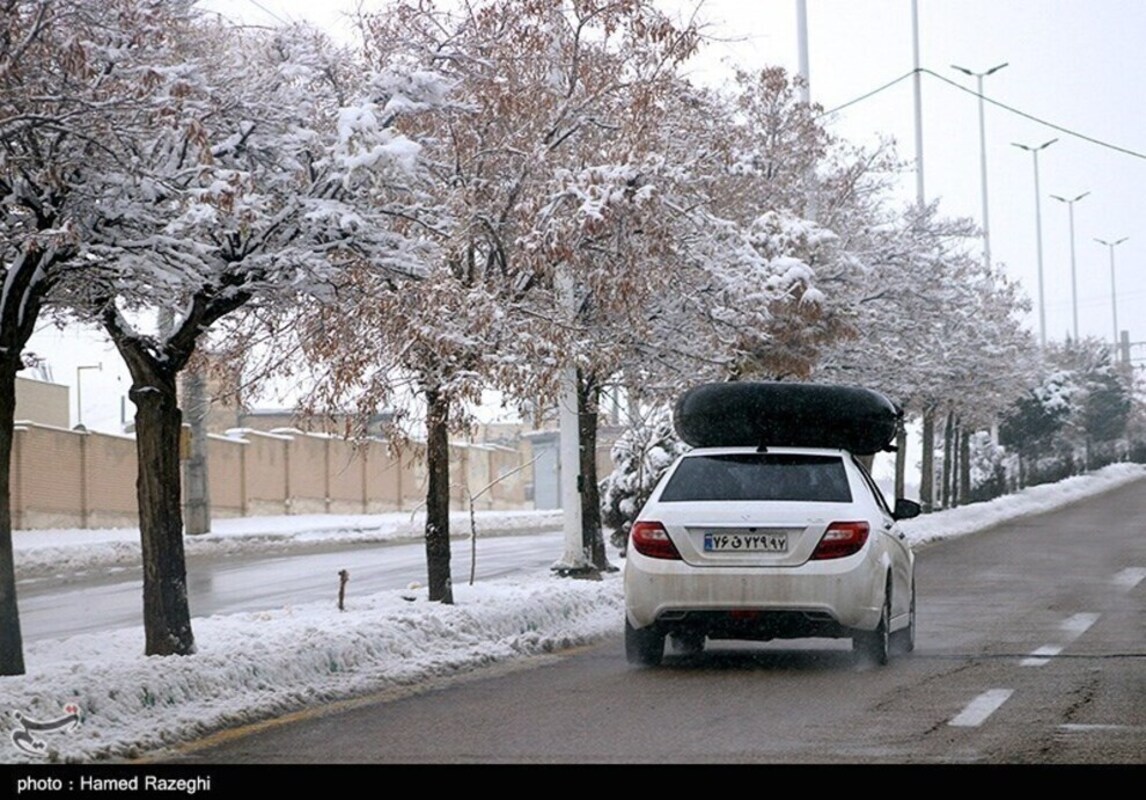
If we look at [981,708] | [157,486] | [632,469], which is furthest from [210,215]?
[632,469]

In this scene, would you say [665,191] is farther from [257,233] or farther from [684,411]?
[257,233]

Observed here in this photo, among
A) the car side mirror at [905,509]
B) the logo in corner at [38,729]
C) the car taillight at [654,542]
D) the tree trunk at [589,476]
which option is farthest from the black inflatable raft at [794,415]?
the logo in corner at [38,729]

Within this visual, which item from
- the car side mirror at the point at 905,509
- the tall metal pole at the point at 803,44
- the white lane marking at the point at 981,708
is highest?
the tall metal pole at the point at 803,44

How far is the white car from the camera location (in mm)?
12922

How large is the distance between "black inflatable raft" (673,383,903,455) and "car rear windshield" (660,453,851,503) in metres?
2.37

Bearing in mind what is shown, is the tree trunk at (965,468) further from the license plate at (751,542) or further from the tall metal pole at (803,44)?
the license plate at (751,542)

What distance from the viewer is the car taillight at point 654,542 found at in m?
13.2

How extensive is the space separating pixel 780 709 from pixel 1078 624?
7.21m

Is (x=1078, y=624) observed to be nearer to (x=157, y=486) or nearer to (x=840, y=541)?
(x=840, y=541)

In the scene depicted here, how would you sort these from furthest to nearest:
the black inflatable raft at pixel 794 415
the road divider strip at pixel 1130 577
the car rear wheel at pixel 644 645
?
1. the road divider strip at pixel 1130 577
2. the black inflatable raft at pixel 794 415
3. the car rear wheel at pixel 644 645

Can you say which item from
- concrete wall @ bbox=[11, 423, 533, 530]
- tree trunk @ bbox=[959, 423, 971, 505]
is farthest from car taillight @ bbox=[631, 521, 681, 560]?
tree trunk @ bbox=[959, 423, 971, 505]

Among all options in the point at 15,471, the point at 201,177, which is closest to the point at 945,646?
the point at 201,177

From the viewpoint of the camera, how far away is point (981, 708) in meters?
10.7

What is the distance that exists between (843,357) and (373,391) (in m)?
17.4
